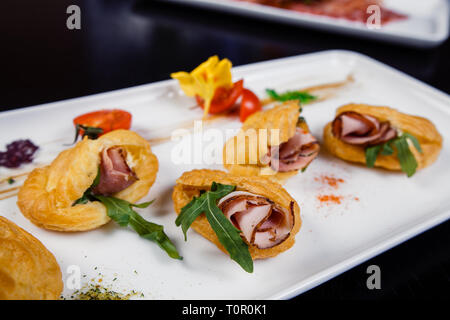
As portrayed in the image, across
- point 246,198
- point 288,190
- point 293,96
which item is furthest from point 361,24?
point 246,198

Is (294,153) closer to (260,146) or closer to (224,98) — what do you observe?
(260,146)

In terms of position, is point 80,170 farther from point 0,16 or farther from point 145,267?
point 0,16

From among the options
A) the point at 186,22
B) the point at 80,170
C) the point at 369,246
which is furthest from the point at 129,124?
the point at 186,22

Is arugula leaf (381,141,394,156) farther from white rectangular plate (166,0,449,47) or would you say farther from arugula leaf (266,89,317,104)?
white rectangular plate (166,0,449,47)

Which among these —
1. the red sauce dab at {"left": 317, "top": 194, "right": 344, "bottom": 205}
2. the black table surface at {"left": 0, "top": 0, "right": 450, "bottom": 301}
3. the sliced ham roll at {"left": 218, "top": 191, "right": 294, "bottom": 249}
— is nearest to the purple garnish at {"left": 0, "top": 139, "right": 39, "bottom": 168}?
the black table surface at {"left": 0, "top": 0, "right": 450, "bottom": 301}

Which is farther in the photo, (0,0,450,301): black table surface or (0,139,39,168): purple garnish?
(0,0,450,301): black table surface

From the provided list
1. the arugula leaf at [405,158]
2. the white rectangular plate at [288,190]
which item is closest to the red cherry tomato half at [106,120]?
the white rectangular plate at [288,190]
